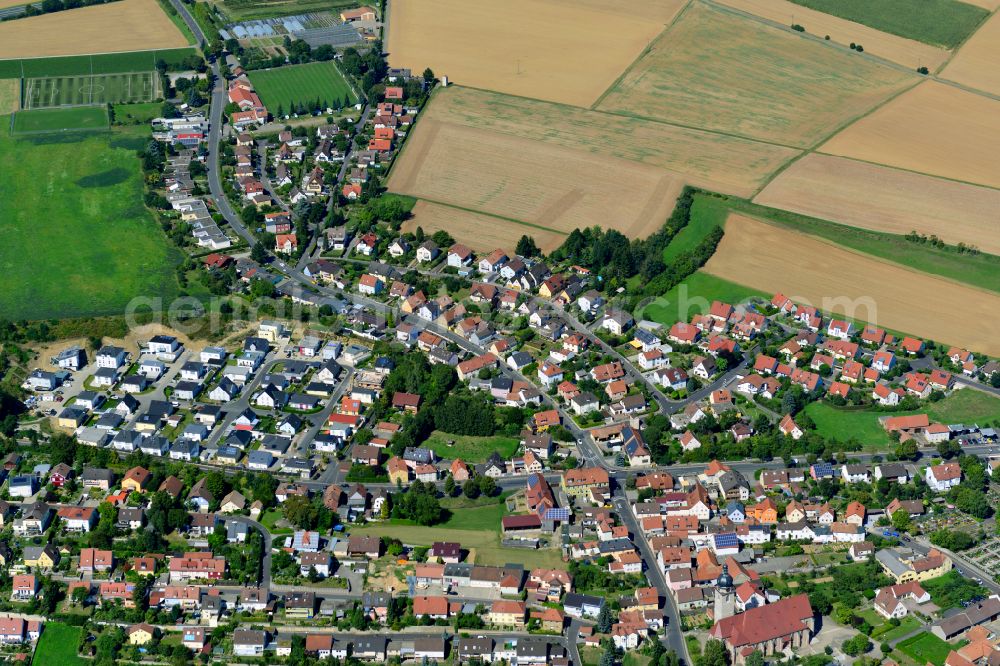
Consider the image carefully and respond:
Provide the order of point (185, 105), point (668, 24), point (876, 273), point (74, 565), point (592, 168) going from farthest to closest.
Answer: point (668, 24)
point (185, 105)
point (592, 168)
point (876, 273)
point (74, 565)

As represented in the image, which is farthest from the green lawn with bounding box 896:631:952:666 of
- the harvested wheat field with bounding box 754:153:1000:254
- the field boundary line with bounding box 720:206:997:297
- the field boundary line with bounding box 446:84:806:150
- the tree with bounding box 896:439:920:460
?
the field boundary line with bounding box 446:84:806:150

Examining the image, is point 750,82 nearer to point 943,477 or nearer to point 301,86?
point 301,86

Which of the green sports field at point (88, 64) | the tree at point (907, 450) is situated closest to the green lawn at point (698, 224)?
the tree at point (907, 450)

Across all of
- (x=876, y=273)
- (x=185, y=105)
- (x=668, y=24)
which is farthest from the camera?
(x=668, y=24)

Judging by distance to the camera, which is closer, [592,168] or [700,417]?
[700,417]

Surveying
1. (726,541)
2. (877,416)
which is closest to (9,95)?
(877,416)

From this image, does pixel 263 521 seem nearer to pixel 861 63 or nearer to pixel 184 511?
pixel 184 511

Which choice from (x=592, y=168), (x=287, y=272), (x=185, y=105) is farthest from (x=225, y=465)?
(x=185, y=105)
